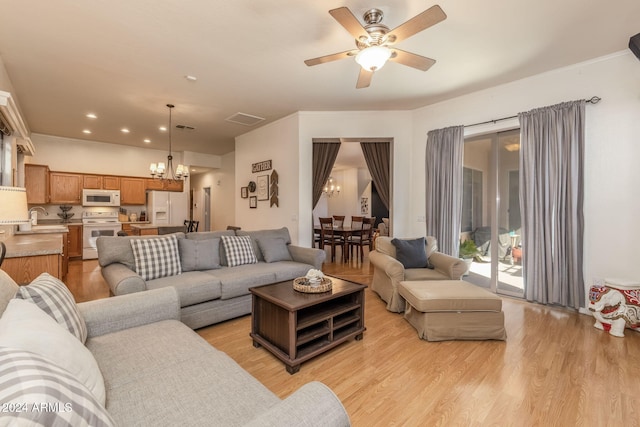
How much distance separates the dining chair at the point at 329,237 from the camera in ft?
20.8

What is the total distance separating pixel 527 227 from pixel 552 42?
204 centimetres

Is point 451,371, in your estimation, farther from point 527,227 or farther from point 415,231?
point 415,231

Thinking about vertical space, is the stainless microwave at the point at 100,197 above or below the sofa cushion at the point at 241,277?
above

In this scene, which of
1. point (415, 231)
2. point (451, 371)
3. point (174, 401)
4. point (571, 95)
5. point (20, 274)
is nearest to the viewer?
point (174, 401)

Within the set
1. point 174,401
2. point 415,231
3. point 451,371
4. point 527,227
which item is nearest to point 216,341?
point 174,401

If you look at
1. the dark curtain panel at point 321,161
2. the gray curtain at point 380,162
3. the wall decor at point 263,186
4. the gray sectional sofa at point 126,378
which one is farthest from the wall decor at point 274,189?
the gray sectional sofa at point 126,378

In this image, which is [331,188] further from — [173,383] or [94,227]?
[173,383]

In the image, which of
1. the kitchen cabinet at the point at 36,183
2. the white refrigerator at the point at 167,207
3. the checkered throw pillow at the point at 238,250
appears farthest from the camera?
the white refrigerator at the point at 167,207

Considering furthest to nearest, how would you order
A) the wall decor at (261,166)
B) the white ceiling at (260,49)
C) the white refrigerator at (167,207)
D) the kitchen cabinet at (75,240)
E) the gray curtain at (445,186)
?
the white refrigerator at (167,207), the kitchen cabinet at (75,240), the wall decor at (261,166), the gray curtain at (445,186), the white ceiling at (260,49)

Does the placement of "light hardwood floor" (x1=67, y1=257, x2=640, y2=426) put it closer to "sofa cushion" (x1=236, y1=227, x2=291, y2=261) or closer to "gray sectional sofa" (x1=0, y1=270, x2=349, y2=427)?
"gray sectional sofa" (x1=0, y1=270, x2=349, y2=427)

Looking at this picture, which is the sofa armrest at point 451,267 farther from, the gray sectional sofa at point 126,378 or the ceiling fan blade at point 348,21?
the gray sectional sofa at point 126,378

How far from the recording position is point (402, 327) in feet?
9.52

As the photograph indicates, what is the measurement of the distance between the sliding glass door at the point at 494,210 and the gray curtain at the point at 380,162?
3.96ft

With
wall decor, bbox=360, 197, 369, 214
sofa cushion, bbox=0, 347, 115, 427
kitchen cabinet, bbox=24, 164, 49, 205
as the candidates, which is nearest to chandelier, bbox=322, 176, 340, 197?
wall decor, bbox=360, 197, 369, 214
